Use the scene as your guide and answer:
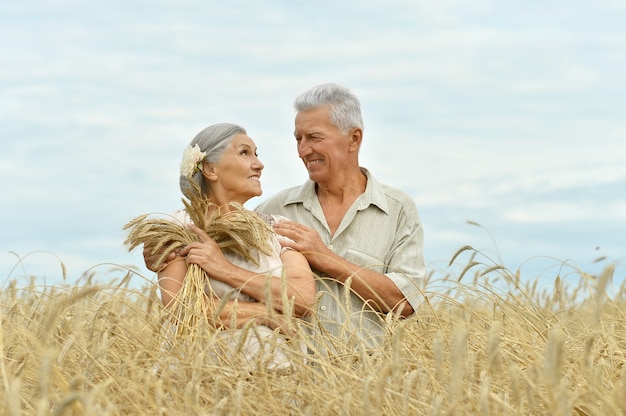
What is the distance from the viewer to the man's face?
4887mm

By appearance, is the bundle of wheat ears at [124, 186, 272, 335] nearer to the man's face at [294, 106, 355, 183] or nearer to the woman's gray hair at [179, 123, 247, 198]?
the woman's gray hair at [179, 123, 247, 198]

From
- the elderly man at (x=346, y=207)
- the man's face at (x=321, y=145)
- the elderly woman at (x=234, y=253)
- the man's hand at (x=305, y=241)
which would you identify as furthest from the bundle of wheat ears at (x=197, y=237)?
the man's face at (x=321, y=145)

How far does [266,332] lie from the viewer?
385 centimetres

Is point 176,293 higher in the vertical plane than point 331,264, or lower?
lower

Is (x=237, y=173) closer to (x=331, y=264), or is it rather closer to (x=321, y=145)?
(x=331, y=264)

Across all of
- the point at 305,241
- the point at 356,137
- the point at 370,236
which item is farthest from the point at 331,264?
the point at 356,137

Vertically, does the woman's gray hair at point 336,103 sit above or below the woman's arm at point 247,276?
above

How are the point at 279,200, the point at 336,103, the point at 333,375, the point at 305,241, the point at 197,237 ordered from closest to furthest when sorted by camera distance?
the point at 333,375
the point at 197,237
the point at 305,241
the point at 336,103
the point at 279,200

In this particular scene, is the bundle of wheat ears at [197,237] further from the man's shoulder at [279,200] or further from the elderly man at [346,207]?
the man's shoulder at [279,200]

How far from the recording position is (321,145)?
4879 millimetres

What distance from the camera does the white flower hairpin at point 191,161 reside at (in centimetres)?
412

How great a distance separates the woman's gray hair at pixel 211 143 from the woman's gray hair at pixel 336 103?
799 mm

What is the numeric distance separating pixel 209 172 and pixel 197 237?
1.09ft

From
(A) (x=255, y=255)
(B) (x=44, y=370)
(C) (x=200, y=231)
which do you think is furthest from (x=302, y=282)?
(B) (x=44, y=370)
